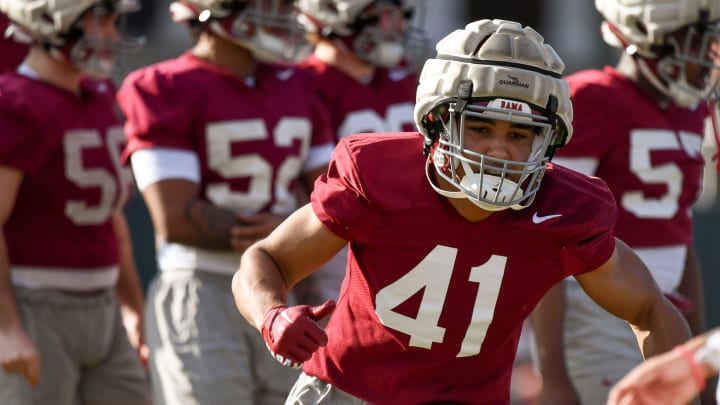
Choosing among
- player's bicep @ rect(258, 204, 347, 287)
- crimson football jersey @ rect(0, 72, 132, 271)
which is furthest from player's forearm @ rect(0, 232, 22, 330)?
player's bicep @ rect(258, 204, 347, 287)

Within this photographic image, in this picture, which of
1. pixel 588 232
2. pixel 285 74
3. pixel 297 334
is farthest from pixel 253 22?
pixel 297 334

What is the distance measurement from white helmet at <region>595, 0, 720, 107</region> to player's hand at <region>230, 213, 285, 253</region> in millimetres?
1339

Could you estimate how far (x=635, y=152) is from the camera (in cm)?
480

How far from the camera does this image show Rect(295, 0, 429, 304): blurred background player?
19.1 feet

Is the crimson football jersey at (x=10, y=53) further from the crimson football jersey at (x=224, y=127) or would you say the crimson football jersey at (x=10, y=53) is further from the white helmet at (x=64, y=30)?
→ the crimson football jersey at (x=224, y=127)

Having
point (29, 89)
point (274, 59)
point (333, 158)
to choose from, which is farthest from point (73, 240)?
point (333, 158)

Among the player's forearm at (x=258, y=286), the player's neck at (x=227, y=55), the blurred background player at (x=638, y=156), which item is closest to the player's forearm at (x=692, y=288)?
the blurred background player at (x=638, y=156)

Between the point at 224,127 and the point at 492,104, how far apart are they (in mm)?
1738

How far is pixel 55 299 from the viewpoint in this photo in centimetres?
537

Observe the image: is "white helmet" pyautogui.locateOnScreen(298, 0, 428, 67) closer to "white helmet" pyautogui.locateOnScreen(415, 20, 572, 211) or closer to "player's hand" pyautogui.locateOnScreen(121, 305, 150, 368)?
"player's hand" pyautogui.locateOnScreen(121, 305, 150, 368)

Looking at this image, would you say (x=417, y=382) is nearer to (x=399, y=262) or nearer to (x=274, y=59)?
(x=399, y=262)

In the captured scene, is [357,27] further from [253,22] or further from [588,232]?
[588,232]

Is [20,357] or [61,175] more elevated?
[61,175]

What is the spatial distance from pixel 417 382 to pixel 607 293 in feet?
1.70
